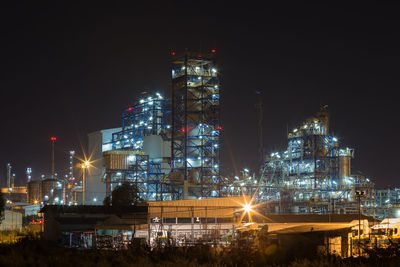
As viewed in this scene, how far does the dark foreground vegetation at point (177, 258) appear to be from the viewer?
18.4m

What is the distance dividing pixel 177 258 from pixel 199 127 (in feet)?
205

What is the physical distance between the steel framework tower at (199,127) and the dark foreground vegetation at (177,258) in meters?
Result: 58.5

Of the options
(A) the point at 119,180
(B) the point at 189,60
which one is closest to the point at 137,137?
(A) the point at 119,180

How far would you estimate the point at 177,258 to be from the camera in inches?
770

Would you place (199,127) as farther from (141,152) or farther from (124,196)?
(124,196)

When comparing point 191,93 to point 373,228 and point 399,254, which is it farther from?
point 399,254

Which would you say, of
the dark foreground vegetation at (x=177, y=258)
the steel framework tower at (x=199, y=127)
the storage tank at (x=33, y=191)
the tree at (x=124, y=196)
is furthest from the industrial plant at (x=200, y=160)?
the dark foreground vegetation at (x=177, y=258)

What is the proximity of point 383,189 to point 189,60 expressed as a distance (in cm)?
8376

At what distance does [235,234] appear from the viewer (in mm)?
35531

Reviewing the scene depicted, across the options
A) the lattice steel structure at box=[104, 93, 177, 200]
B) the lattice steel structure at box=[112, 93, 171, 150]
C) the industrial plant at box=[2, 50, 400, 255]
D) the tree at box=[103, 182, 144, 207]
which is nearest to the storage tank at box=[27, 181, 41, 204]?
the industrial plant at box=[2, 50, 400, 255]

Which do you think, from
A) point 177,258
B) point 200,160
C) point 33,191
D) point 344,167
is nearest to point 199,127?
point 200,160

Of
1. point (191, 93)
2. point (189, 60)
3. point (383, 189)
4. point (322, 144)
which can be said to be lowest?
point (383, 189)

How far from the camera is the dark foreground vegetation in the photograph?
18.4m

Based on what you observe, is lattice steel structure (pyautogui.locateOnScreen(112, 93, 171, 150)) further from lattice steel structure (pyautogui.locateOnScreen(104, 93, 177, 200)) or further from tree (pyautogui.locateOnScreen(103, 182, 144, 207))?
tree (pyautogui.locateOnScreen(103, 182, 144, 207))
